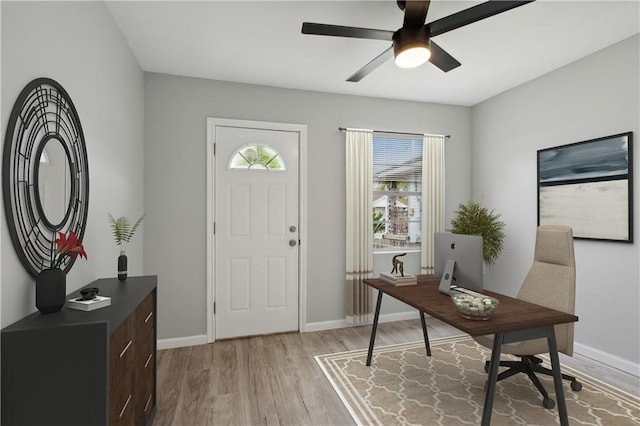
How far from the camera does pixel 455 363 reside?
2.91 m

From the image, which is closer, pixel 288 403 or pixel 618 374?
pixel 288 403

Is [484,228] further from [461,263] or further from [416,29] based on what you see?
[416,29]

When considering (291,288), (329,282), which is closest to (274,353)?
(291,288)

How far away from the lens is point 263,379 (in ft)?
8.80

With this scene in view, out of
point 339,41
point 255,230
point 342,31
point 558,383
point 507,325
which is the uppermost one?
point 339,41

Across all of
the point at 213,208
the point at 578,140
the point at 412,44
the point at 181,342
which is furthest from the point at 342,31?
the point at 181,342

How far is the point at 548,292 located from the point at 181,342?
3.33 m

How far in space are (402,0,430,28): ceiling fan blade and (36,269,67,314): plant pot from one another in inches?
84.2

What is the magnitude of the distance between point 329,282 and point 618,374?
2.68 metres

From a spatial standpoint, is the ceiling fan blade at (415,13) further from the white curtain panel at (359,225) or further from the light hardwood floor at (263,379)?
the light hardwood floor at (263,379)

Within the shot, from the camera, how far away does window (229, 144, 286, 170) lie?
3.55m

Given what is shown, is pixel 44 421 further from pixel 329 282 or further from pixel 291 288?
pixel 329 282

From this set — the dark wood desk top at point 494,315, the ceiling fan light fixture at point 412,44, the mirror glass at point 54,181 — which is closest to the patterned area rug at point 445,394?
the dark wood desk top at point 494,315

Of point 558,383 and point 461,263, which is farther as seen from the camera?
point 461,263
